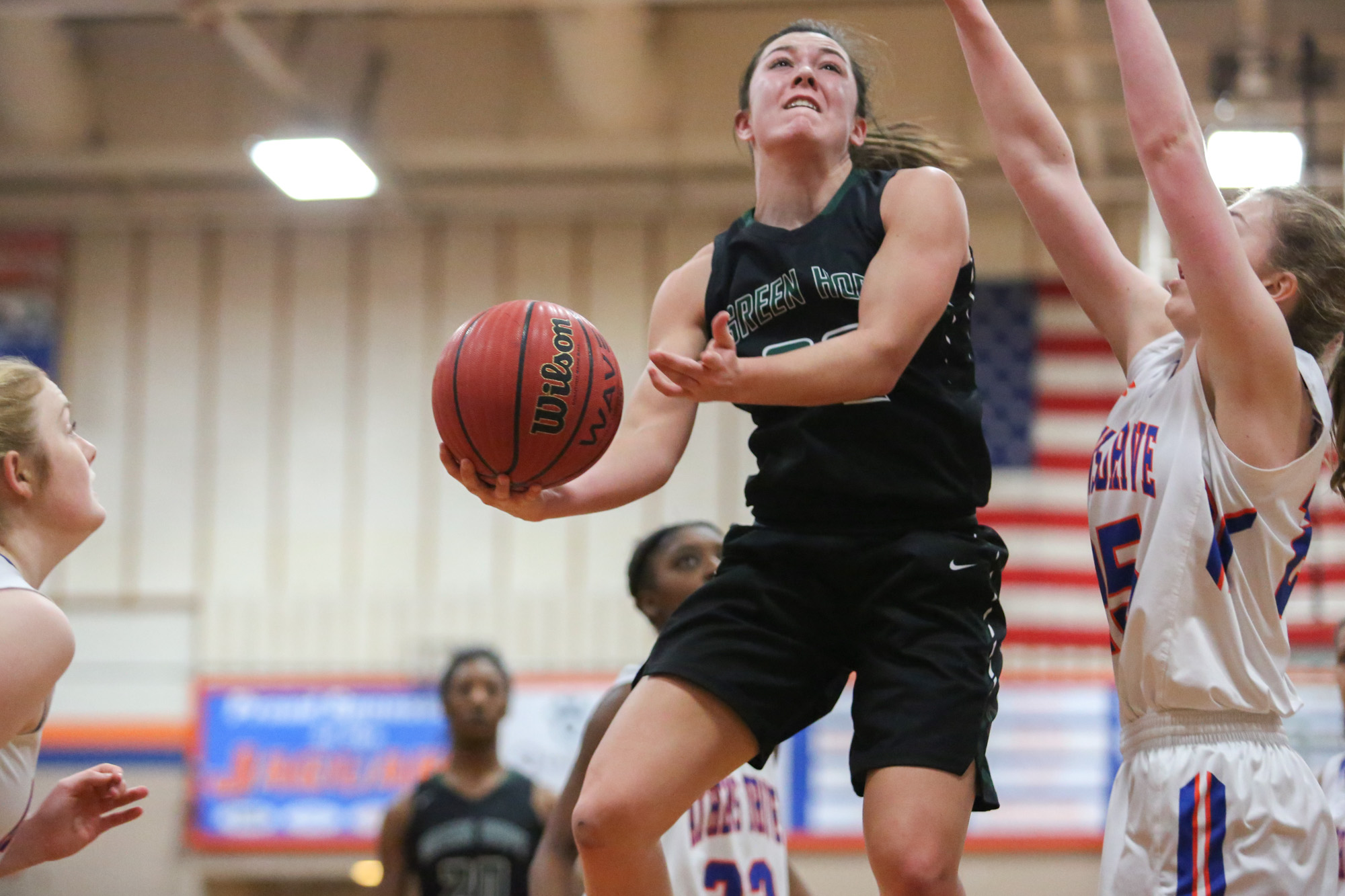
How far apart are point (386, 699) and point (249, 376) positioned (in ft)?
10.2

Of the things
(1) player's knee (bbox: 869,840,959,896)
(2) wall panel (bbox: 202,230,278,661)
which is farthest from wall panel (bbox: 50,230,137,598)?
(1) player's knee (bbox: 869,840,959,896)

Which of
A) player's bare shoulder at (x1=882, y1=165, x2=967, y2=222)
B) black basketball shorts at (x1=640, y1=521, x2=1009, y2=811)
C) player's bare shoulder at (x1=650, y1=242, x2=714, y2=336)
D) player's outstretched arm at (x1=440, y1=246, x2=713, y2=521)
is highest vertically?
player's bare shoulder at (x1=882, y1=165, x2=967, y2=222)

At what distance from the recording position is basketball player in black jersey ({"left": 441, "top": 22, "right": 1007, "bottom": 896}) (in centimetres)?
243

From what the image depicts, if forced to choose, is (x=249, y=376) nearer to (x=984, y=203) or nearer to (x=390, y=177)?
(x=390, y=177)

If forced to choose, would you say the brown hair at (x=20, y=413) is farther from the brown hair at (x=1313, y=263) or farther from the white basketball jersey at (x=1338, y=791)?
the white basketball jersey at (x=1338, y=791)

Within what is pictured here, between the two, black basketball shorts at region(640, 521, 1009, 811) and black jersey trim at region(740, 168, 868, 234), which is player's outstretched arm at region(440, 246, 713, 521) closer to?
black jersey trim at region(740, 168, 868, 234)

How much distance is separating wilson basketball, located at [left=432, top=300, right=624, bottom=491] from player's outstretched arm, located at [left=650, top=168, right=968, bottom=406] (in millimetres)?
279

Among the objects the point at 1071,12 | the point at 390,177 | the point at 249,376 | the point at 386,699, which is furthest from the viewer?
the point at 249,376

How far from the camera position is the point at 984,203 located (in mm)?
10586

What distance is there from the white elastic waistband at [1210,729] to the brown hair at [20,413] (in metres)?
2.19

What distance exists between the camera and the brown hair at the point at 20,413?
2785mm

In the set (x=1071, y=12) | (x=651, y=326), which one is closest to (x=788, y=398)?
(x=651, y=326)

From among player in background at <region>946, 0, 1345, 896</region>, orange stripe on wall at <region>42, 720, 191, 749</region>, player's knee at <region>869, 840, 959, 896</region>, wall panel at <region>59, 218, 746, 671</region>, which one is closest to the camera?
player's knee at <region>869, 840, 959, 896</region>

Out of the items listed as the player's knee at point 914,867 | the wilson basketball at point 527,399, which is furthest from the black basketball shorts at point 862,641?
the wilson basketball at point 527,399
